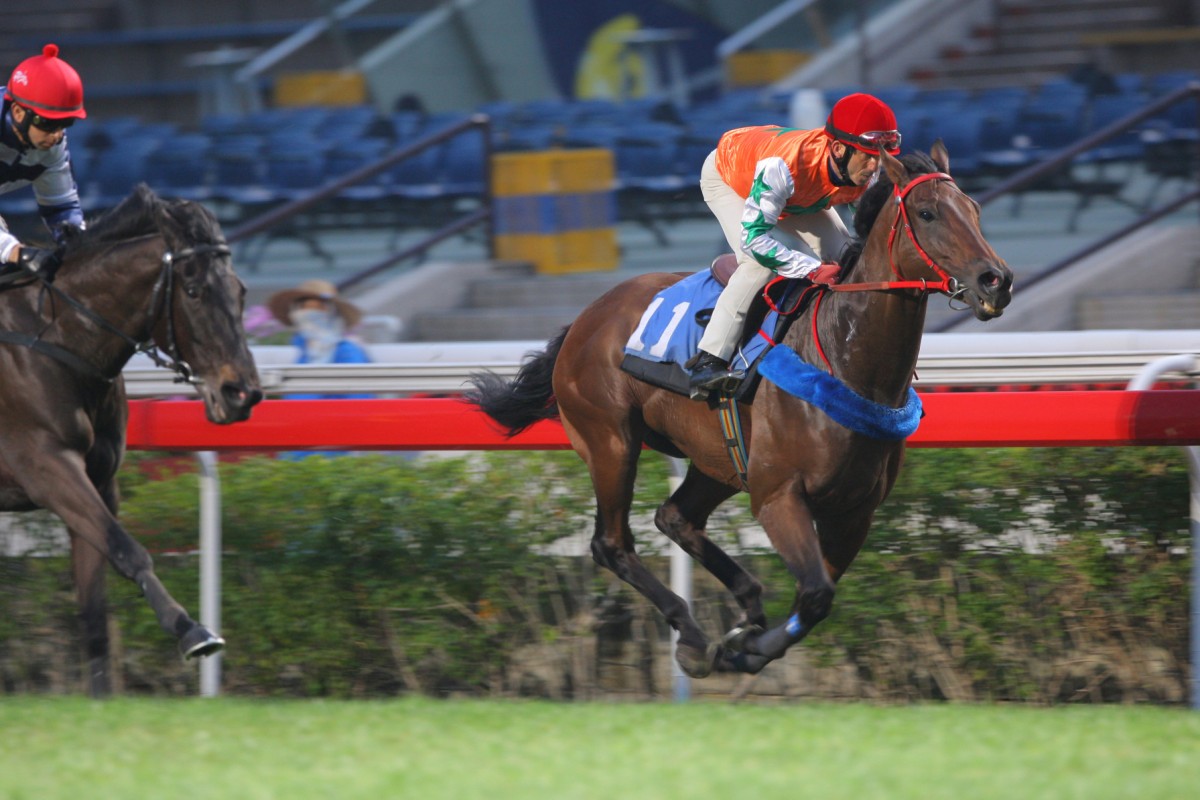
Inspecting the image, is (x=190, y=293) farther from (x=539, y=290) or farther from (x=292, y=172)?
(x=292, y=172)

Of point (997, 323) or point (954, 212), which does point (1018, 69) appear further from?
point (954, 212)

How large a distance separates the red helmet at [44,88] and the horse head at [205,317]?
397 millimetres

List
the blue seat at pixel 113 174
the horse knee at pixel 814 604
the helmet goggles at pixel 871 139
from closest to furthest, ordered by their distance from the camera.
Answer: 1. the horse knee at pixel 814 604
2. the helmet goggles at pixel 871 139
3. the blue seat at pixel 113 174

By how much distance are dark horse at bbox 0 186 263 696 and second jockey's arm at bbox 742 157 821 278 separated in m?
1.36

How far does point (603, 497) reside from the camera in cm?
469

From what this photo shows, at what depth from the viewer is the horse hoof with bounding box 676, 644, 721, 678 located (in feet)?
14.2

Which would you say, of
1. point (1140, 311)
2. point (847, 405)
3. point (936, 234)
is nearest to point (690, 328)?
point (847, 405)

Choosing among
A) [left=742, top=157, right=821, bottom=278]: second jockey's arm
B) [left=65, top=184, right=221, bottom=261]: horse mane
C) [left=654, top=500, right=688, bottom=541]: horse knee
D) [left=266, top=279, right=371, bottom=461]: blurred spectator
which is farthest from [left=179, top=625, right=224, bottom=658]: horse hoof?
[left=266, top=279, right=371, bottom=461]: blurred spectator

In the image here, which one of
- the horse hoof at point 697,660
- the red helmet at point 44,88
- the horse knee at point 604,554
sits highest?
the red helmet at point 44,88

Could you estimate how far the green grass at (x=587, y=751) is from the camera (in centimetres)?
321

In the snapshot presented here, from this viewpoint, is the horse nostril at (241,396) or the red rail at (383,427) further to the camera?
the red rail at (383,427)

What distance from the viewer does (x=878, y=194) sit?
13.6 ft

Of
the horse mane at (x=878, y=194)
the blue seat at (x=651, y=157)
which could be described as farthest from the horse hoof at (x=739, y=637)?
the blue seat at (x=651, y=157)

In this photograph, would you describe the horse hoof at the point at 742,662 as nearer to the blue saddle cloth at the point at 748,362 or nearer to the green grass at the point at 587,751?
the green grass at the point at 587,751
